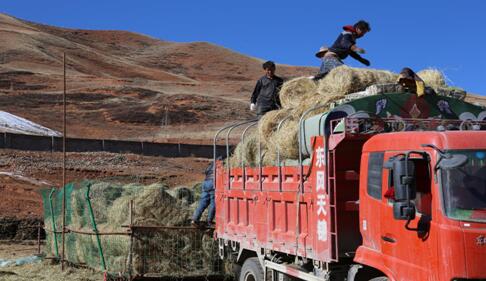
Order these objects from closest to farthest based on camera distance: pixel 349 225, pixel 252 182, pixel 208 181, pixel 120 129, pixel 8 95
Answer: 1. pixel 349 225
2. pixel 252 182
3. pixel 208 181
4. pixel 120 129
5. pixel 8 95

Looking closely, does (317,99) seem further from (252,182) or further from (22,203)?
(22,203)

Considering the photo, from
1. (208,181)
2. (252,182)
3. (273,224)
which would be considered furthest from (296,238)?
(208,181)

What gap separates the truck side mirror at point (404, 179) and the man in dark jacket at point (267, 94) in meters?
6.10

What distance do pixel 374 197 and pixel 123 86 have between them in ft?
258

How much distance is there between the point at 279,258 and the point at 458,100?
10.2 feet

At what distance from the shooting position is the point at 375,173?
6.90m

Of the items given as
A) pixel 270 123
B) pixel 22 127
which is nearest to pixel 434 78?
pixel 270 123

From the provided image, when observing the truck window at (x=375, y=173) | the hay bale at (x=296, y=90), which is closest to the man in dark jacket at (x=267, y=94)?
the hay bale at (x=296, y=90)

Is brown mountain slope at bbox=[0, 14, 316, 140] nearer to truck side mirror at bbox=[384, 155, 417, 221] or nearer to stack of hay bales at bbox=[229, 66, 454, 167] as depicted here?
stack of hay bales at bbox=[229, 66, 454, 167]

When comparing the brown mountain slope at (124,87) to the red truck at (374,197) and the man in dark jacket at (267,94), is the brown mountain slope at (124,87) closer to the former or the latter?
the man in dark jacket at (267,94)

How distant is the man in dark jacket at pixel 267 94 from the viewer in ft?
40.1

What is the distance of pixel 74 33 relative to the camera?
159375mm

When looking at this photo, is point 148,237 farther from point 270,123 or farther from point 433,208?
point 433,208

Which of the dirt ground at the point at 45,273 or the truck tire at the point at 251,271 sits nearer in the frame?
the truck tire at the point at 251,271
